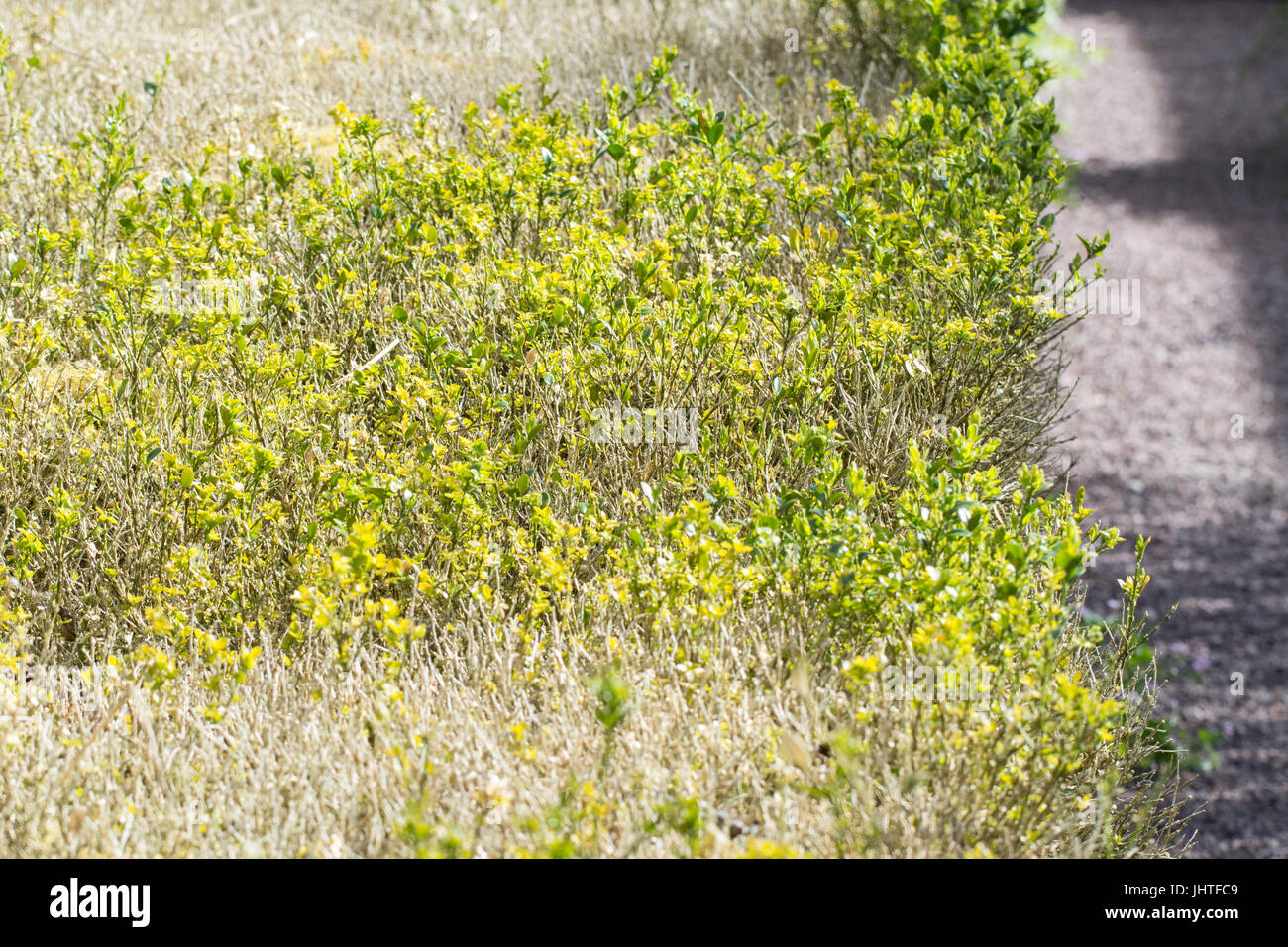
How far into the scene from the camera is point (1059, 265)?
34.2 feet

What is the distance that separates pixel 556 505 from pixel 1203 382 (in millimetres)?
8200

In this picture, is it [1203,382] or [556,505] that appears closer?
[556,505]

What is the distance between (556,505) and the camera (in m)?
3.12

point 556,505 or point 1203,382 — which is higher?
point 556,505

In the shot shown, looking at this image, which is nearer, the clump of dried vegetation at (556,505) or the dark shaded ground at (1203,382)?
the clump of dried vegetation at (556,505)

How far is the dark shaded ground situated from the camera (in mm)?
6324

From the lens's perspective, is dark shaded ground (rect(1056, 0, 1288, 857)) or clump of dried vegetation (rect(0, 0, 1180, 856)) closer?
clump of dried vegetation (rect(0, 0, 1180, 856))

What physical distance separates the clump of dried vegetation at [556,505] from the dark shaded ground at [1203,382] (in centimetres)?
283

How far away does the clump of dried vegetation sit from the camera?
7.43 ft

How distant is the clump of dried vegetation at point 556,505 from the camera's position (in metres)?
2.26

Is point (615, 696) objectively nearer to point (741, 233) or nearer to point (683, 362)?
point (683, 362)

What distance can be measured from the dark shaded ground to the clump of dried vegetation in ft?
9.27

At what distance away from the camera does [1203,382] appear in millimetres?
9492

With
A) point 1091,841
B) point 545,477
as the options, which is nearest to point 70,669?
point 545,477
